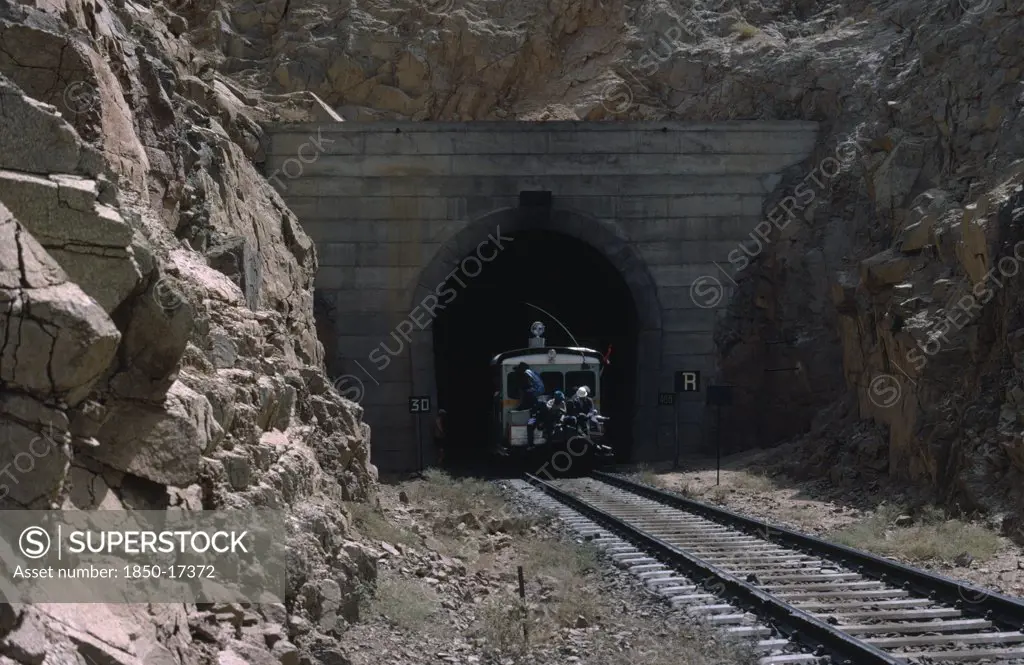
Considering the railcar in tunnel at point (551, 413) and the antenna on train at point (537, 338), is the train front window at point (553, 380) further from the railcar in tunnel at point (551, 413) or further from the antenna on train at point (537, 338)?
the antenna on train at point (537, 338)

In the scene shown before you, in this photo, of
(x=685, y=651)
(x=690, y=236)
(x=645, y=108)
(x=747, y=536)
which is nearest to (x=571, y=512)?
(x=747, y=536)

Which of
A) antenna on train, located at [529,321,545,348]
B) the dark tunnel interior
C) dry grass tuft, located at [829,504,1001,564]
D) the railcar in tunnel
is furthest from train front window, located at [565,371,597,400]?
dry grass tuft, located at [829,504,1001,564]

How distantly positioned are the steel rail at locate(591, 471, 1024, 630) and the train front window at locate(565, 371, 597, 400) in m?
9.58

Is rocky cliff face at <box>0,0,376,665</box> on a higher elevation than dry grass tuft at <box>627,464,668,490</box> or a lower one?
higher

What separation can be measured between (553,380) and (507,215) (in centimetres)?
467

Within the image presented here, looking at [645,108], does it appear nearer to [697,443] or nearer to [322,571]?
[697,443]

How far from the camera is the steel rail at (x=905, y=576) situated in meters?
8.58

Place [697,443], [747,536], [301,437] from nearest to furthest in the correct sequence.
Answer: [301,437], [747,536], [697,443]

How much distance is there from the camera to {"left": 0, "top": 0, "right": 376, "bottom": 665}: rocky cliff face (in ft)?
16.7

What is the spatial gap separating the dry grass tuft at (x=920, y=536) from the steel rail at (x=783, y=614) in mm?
2442

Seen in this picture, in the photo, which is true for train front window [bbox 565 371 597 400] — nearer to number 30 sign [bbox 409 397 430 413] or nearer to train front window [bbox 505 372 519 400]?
train front window [bbox 505 372 519 400]

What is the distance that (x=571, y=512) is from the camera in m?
16.8

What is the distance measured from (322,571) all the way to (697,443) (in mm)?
19984

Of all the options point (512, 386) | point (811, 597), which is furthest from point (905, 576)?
point (512, 386)
